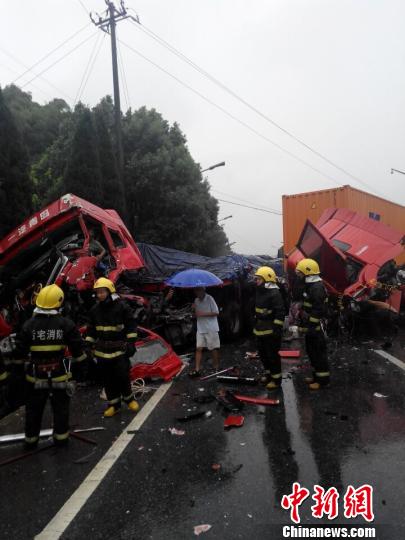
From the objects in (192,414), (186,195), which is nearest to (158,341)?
(192,414)

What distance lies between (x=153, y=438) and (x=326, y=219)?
765 cm

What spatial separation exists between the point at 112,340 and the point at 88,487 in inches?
71.4

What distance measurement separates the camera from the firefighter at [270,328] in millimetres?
5387

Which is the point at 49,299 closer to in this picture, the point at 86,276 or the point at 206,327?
the point at 86,276

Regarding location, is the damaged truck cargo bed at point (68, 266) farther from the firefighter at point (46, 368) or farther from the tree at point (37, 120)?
the tree at point (37, 120)

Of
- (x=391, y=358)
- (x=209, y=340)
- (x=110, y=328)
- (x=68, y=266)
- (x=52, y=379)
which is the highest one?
(x=68, y=266)

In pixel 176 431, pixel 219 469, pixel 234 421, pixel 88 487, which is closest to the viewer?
pixel 88 487

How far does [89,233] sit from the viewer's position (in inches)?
275

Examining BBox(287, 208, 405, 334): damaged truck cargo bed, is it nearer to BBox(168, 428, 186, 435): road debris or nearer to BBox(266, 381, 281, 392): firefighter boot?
BBox(266, 381, 281, 392): firefighter boot

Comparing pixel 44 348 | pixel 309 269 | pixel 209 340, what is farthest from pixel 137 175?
pixel 44 348

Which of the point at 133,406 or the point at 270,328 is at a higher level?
the point at 270,328

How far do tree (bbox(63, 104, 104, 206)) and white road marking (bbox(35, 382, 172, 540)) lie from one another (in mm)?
11569

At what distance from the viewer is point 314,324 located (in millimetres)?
5383

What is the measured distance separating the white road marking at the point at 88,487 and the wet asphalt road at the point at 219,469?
0.05m
